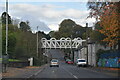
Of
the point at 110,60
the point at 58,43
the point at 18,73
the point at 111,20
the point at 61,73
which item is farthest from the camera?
the point at 58,43

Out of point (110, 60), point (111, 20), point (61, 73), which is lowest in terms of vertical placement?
point (61, 73)

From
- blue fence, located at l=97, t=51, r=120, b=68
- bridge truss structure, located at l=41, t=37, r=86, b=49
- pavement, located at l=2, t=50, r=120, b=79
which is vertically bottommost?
pavement, located at l=2, t=50, r=120, b=79

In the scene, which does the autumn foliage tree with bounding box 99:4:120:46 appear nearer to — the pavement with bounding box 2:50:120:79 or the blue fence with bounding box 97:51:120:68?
the pavement with bounding box 2:50:120:79

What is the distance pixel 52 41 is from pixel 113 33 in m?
88.5

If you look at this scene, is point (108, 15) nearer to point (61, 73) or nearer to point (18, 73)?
point (61, 73)

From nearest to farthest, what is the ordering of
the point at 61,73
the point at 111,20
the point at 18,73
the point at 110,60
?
the point at 111,20, the point at 18,73, the point at 61,73, the point at 110,60

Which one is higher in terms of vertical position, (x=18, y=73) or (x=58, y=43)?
(x=58, y=43)

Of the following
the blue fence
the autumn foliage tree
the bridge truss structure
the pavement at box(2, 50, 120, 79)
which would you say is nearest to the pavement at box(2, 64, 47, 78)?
the pavement at box(2, 50, 120, 79)

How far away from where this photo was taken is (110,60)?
50219 millimetres

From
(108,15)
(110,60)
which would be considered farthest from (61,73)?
(110,60)

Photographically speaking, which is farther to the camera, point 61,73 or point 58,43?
point 58,43

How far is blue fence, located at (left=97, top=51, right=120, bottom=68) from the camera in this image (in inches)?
1789

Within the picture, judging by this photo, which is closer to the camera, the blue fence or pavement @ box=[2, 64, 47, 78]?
pavement @ box=[2, 64, 47, 78]

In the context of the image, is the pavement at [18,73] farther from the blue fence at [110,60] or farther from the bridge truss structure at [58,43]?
the bridge truss structure at [58,43]
